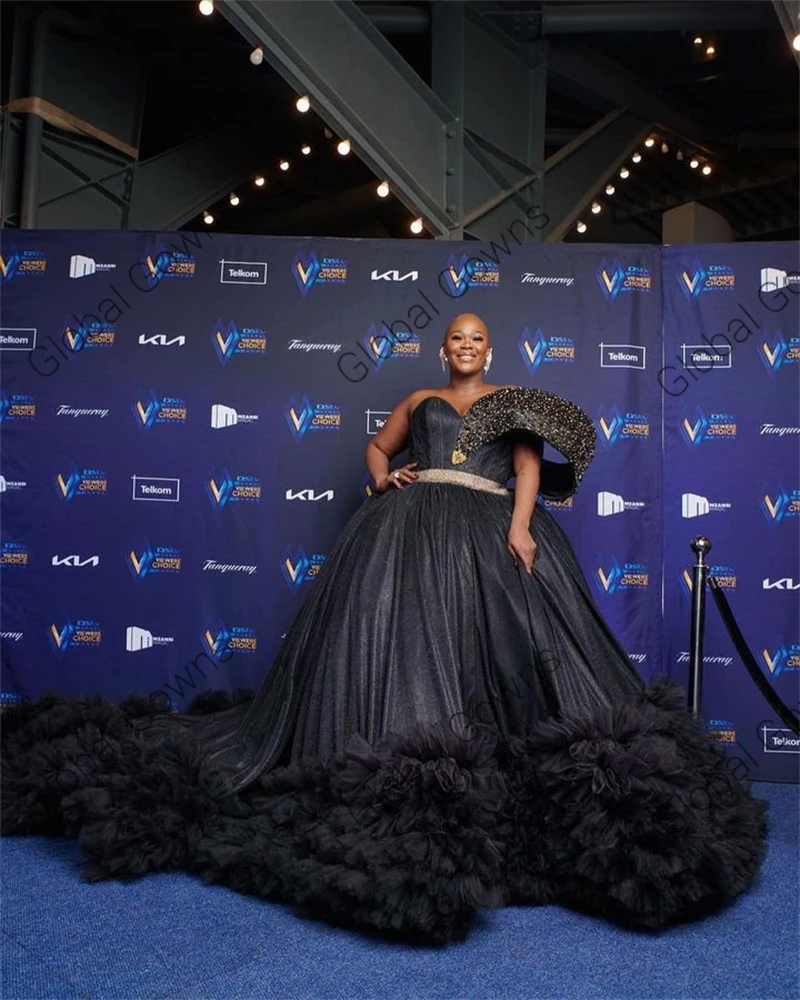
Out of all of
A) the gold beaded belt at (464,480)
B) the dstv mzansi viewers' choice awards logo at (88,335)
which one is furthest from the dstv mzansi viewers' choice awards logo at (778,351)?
the dstv mzansi viewers' choice awards logo at (88,335)

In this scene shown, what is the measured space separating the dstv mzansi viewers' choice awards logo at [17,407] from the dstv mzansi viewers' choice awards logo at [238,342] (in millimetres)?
955

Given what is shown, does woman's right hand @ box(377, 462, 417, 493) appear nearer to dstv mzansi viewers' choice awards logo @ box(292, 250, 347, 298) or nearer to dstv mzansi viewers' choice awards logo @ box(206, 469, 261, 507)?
dstv mzansi viewers' choice awards logo @ box(206, 469, 261, 507)

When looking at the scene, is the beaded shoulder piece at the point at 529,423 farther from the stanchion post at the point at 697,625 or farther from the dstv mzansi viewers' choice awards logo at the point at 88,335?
the dstv mzansi viewers' choice awards logo at the point at 88,335

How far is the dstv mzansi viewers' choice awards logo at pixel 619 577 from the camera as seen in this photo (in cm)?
468

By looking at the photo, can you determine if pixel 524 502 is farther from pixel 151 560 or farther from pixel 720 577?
pixel 151 560

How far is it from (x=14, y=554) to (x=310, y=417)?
5.22 ft

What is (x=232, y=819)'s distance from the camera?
2.89 metres

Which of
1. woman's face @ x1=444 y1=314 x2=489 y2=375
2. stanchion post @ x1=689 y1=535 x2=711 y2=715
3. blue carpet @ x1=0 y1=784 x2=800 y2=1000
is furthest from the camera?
stanchion post @ x1=689 y1=535 x2=711 y2=715

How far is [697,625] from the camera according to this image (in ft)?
13.0

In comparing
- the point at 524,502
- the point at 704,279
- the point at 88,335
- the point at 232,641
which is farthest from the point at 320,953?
the point at 704,279

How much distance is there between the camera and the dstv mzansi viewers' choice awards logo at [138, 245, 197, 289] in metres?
4.96

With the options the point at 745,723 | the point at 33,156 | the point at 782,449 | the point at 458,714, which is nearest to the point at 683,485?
the point at 782,449

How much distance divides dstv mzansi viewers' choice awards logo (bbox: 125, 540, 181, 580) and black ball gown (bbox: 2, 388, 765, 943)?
1.11 metres

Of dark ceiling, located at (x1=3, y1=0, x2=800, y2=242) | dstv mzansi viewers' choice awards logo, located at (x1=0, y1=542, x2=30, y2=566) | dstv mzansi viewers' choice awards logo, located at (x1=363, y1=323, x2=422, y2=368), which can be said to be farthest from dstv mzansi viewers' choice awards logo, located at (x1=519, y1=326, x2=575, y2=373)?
dstv mzansi viewers' choice awards logo, located at (x1=0, y1=542, x2=30, y2=566)
